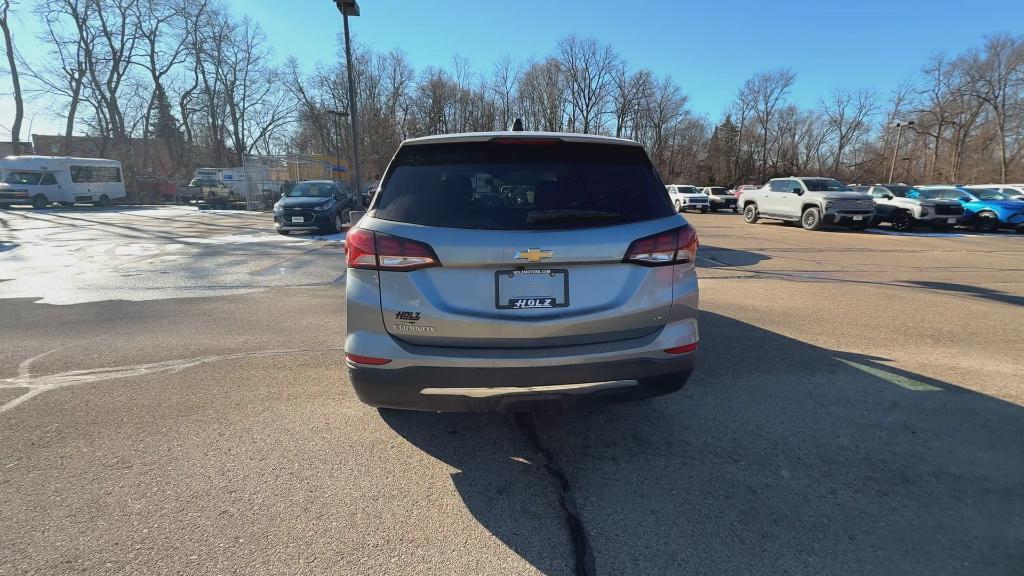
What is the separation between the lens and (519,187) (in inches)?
102

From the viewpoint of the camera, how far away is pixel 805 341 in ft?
16.5

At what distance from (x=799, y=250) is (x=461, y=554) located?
1317cm

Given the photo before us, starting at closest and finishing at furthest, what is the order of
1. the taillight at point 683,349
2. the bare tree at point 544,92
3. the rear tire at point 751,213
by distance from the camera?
the taillight at point 683,349, the rear tire at point 751,213, the bare tree at point 544,92

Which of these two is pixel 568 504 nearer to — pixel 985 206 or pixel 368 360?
pixel 368 360

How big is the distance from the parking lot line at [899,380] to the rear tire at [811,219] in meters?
15.4

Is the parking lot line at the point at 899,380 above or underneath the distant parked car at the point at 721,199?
underneath

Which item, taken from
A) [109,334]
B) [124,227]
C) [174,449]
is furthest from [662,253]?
[124,227]

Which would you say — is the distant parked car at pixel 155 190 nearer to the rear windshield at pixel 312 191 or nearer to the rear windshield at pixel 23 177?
the rear windshield at pixel 23 177

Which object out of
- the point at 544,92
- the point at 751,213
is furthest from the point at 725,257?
the point at 544,92

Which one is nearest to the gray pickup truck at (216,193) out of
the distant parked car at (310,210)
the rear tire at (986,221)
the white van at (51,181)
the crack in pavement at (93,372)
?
the white van at (51,181)

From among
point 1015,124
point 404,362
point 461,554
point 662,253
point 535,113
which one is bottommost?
point 461,554

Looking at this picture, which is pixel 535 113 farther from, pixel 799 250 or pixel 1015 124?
pixel 799 250

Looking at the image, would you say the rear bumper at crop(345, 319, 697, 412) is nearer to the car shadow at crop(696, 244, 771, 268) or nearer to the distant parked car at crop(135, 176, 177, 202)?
the car shadow at crop(696, 244, 771, 268)

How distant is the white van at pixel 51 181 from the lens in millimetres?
27453
